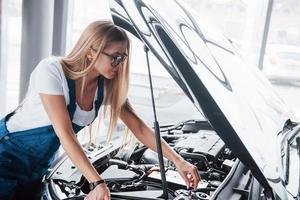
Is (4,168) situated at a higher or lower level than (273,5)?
lower

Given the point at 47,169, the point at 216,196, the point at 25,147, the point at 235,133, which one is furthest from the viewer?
Answer: the point at 47,169

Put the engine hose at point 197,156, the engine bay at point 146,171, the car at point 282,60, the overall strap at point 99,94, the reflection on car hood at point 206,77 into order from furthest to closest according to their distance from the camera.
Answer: the car at point 282,60 → the engine hose at point 197,156 → the overall strap at point 99,94 → the engine bay at point 146,171 → the reflection on car hood at point 206,77

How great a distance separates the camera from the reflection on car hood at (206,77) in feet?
3.16

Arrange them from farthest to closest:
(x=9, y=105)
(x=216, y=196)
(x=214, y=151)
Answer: (x=9, y=105) → (x=214, y=151) → (x=216, y=196)

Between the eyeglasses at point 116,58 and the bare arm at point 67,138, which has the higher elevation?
the eyeglasses at point 116,58

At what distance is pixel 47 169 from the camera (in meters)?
1.51

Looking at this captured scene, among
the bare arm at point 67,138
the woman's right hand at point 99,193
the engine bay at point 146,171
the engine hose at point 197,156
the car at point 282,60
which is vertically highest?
the car at point 282,60

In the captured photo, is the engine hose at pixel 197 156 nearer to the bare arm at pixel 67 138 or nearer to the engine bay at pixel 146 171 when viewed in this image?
the engine bay at pixel 146 171

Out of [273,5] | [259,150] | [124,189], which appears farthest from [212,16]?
[259,150]

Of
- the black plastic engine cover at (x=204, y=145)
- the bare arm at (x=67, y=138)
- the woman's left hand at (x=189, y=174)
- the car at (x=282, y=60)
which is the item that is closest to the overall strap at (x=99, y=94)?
the bare arm at (x=67, y=138)

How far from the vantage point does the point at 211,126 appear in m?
1.01

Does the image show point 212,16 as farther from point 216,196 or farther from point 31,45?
point 216,196

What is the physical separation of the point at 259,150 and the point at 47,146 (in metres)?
0.76

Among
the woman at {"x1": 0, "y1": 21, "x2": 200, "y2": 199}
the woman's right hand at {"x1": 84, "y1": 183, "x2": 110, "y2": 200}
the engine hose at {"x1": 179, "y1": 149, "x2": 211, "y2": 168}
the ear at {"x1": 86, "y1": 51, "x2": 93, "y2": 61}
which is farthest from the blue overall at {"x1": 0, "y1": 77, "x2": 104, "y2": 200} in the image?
the engine hose at {"x1": 179, "y1": 149, "x2": 211, "y2": 168}
